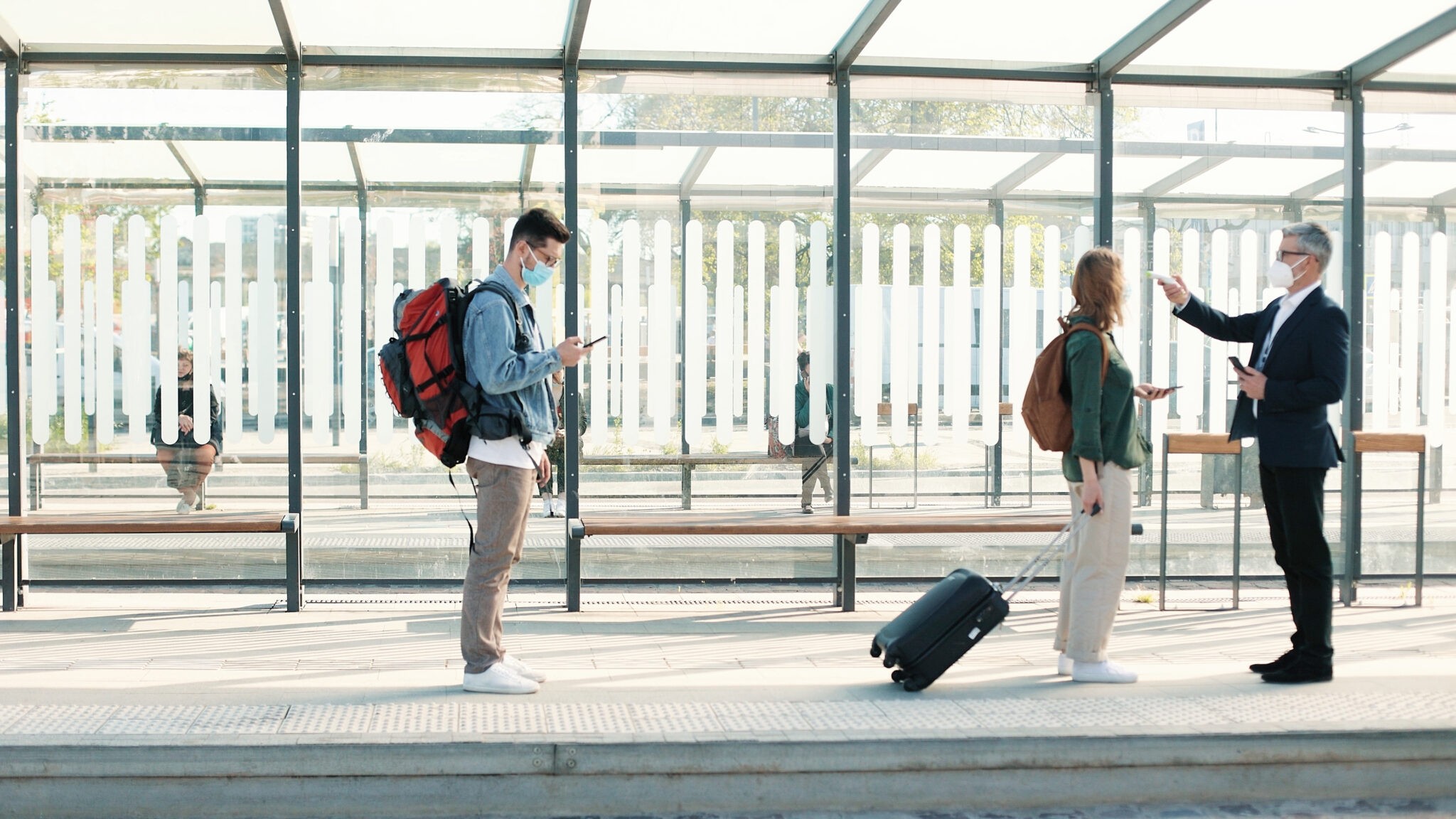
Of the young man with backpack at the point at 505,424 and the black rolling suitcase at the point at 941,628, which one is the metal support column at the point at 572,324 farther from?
the black rolling suitcase at the point at 941,628

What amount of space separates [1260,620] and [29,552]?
5893 millimetres

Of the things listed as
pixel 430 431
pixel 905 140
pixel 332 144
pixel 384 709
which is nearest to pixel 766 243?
pixel 905 140

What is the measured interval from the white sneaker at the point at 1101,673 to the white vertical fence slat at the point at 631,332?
9.09 ft

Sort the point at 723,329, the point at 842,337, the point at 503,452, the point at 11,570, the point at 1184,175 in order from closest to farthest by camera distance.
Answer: the point at 503,452 → the point at 11,570 → the point at 842,337 → the point at 723,329 → the point at 1184,175

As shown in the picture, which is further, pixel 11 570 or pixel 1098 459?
pixel 11 570

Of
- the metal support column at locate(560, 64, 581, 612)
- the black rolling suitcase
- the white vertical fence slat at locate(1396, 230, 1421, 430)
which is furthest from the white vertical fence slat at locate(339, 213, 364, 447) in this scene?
the white vertical fence slat at locate(1396, 230, 1421, 430)

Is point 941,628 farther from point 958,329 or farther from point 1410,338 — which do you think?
point 1410,338

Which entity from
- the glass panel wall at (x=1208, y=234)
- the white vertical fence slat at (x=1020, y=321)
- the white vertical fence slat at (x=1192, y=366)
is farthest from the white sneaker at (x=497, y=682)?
the white vertical fence slat at (x=1192, y=366)

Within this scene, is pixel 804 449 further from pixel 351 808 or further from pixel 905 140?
pixel 351 808

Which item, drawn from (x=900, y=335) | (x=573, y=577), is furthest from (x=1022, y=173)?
(x=573, y=577)

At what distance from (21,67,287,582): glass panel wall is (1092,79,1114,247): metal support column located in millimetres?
3988

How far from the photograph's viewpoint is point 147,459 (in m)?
7.03

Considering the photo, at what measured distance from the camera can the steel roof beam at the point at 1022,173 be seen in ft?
24.0

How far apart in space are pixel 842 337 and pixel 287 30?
2.94 m
